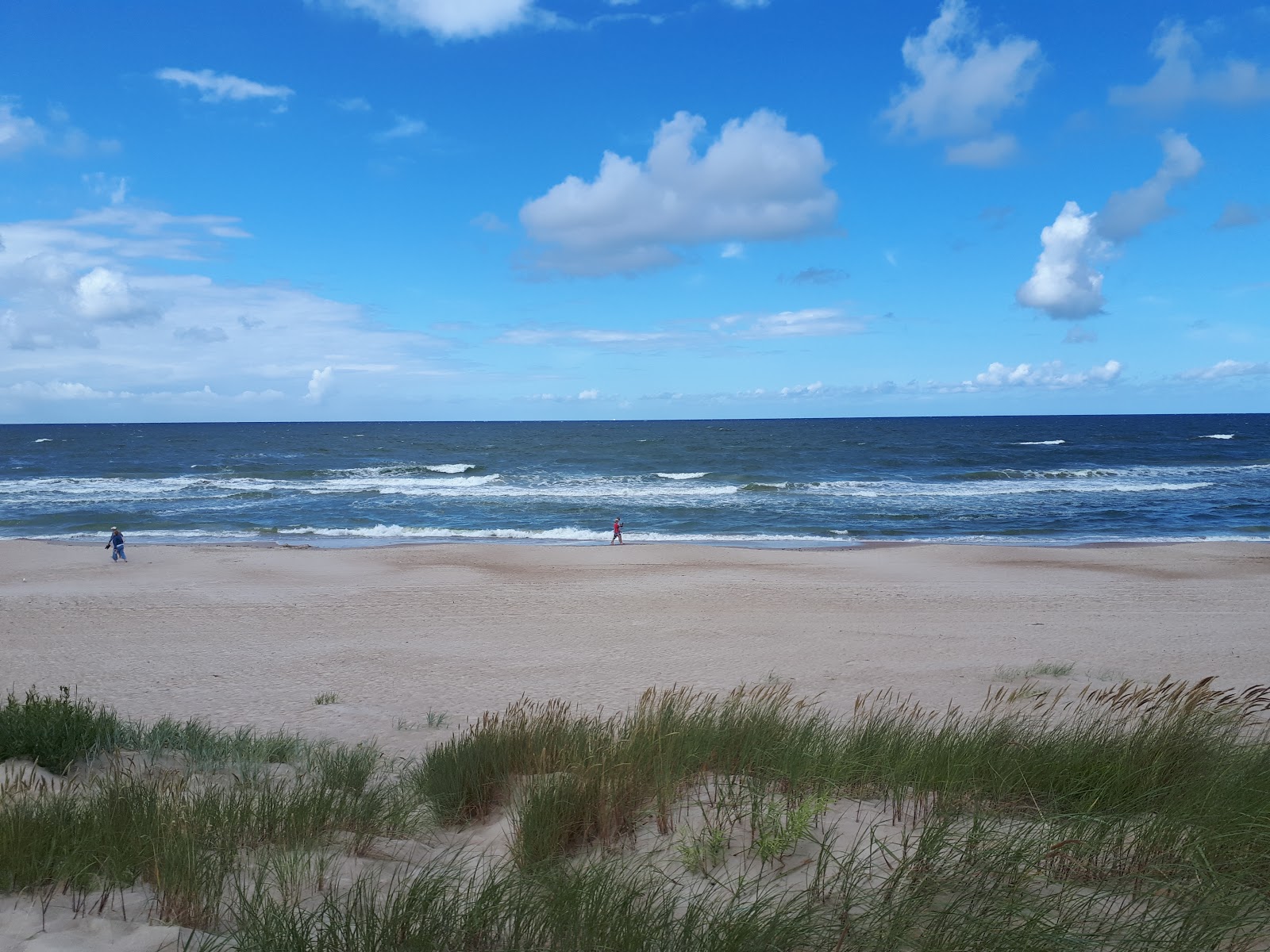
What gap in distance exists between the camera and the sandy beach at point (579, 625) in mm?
10461

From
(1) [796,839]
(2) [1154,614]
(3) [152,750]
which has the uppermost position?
(1) [796,839]

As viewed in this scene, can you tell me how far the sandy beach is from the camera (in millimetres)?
10461

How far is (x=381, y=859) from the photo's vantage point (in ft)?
12.7

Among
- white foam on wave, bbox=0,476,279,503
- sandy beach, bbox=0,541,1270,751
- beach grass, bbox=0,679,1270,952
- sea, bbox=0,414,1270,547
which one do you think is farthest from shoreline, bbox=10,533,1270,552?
beach grass, bbox=0,679,1270,952

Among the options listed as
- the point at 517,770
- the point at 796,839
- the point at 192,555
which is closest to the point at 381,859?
the point at 517,770

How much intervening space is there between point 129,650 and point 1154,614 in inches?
711

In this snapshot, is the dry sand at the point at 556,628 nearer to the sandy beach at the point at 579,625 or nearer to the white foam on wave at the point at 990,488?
the sandy beach at the point at 579,625

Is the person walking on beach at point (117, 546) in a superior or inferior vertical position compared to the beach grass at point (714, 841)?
inferior

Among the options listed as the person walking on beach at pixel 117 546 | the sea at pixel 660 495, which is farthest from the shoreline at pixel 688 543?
the person walking on beach at pixel 117 546

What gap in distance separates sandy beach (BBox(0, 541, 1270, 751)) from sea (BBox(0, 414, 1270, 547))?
229 inches

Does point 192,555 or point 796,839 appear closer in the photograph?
point 796,839

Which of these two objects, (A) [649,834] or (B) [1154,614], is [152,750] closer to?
(A) [649,834]

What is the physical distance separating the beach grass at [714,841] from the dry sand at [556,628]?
500mm

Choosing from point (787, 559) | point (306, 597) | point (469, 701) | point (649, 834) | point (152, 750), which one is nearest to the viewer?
point (649, 834)
